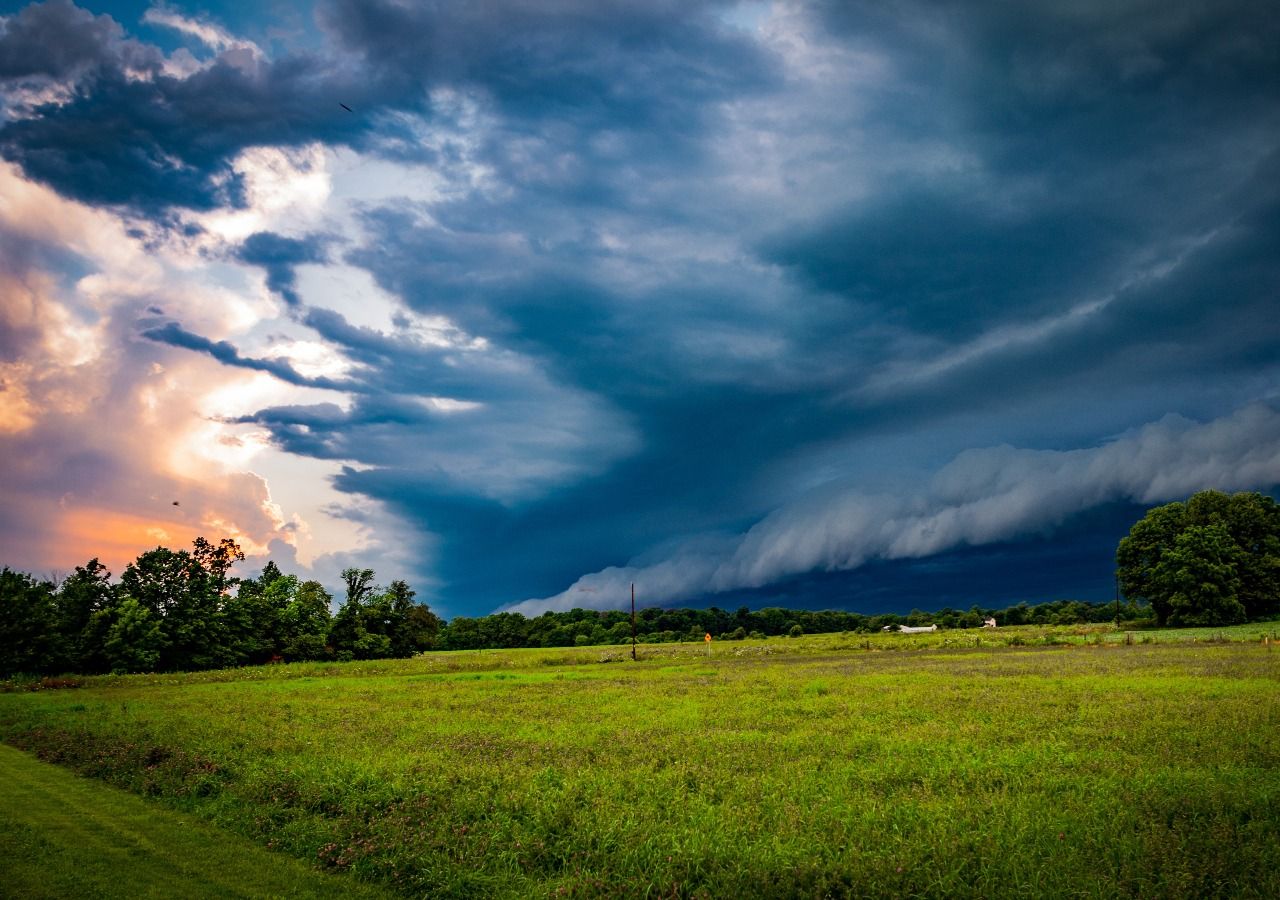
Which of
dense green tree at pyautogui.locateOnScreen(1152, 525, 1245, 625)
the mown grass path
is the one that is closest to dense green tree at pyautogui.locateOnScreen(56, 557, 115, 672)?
the mown grass path

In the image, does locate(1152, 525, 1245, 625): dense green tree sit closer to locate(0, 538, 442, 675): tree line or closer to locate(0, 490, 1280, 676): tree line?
locate(0, 490, 1280, 676): tree line

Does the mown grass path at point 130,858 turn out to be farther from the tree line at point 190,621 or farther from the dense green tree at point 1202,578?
the dense green tree at point 1202,578

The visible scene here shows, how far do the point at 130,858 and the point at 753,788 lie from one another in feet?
36.4

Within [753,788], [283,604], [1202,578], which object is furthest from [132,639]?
[1202,578]

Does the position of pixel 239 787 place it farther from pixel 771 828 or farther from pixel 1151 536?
pixel 1151 536

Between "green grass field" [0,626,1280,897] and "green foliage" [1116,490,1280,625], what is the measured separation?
266 feet

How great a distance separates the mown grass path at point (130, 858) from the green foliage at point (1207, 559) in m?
114

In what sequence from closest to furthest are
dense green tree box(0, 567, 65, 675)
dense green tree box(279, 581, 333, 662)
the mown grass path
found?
the mown grass path
dense green tree box(0, 567, 65, 675)
dense green tree box(279, 581, 333, 662)

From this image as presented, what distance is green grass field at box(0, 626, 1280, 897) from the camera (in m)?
9.33

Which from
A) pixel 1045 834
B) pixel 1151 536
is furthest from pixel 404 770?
pixel 1151 536

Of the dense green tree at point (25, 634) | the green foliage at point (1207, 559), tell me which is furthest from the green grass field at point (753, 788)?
the green foliage at point (1207, 559)

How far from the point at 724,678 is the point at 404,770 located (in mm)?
31834

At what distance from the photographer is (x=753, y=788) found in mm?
13531

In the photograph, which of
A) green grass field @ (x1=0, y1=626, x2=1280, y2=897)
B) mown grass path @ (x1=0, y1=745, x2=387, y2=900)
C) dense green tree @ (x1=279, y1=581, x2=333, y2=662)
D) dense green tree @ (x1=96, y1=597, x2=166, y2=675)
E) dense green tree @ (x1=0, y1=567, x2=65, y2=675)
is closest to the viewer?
green grass field @ (x1=0, y1=626, x2=1280, y2=897)
